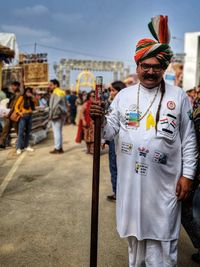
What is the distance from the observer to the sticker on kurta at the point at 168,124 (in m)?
2.48

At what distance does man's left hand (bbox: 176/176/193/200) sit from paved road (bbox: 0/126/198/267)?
117 centimetres

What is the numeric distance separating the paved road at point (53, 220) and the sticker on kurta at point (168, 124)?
1.56 m

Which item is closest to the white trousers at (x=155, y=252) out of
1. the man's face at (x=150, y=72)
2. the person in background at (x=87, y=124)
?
the man's face at (x=150, y=72)

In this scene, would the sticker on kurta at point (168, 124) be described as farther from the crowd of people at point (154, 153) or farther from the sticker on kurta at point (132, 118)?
the sticker on kurta at point (132, 118)

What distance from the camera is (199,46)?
17656 mm

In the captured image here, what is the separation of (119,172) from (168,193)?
405 millimetres

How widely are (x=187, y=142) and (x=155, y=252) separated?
0.88 meters

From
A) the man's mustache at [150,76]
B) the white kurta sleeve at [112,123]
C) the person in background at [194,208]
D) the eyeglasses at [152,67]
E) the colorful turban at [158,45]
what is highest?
the colorful turban at [158,45]

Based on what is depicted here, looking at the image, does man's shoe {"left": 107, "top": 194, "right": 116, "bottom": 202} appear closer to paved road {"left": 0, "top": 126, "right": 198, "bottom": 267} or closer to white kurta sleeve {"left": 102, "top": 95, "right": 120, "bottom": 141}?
paved road {"left": 0, "top": 126, "right": 198, "bottom": 267}

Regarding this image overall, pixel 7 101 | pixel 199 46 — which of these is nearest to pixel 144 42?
pixel 7 101

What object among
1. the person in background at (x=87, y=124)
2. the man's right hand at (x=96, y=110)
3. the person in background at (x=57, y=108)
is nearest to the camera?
the man's right hand at (x=96, y=110)

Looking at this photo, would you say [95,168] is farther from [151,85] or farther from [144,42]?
[144,42]

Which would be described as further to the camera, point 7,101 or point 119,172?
point 7,101

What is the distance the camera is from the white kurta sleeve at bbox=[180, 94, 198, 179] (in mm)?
2516
